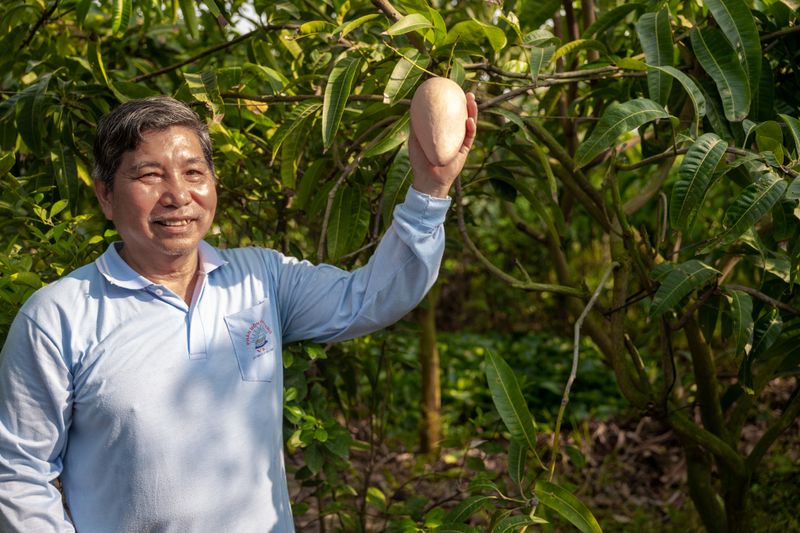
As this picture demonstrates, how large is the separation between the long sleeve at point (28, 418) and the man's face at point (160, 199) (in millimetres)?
230

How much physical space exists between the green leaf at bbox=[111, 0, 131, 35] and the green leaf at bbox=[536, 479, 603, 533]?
1.27 meters

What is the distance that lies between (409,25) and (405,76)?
189mm

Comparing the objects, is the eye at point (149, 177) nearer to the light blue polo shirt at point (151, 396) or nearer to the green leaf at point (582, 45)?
the light blue polo shirt at point (151, 396)

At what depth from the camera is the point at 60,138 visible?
6.86 ft

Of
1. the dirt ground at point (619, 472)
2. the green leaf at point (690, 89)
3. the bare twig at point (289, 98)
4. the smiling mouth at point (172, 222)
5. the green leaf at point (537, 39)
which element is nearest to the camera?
the smiling mouth at point (172, 222)

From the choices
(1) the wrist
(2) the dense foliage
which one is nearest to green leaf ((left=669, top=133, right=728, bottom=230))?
(2) the dense foliage

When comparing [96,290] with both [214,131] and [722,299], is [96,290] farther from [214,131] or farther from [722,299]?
[722,299]

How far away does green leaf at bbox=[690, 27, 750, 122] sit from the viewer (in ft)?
5.84

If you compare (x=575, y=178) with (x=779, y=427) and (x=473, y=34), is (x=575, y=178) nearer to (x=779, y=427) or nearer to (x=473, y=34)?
(x=473, y=34)

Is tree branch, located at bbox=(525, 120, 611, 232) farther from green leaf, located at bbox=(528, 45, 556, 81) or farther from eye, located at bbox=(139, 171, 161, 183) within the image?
eye, located at bbox=(139, 171, 161, 183)

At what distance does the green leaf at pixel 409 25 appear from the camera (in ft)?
4.79

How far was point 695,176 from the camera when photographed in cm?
159

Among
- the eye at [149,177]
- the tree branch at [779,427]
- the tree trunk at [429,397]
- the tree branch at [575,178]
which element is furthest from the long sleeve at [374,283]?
the tree trunk at [429,397]

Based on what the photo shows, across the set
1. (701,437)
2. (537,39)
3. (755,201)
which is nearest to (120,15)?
(537,39)
